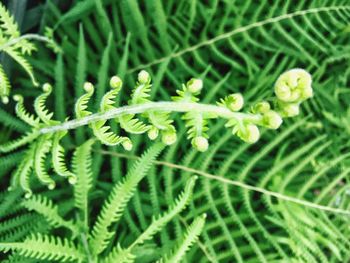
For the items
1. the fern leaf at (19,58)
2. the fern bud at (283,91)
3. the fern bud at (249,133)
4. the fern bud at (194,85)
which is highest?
the fern leaf at (19,58)

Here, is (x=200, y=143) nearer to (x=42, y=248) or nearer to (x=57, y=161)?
(x=57, y=161)

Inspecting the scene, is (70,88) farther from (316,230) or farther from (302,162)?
(316,230)

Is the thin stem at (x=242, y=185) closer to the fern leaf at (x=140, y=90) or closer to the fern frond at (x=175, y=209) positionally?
the fern frond at (x=175, y=209)

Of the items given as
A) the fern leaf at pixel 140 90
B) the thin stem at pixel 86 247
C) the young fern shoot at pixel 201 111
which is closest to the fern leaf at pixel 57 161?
the young fern shoot at pixel 201 111

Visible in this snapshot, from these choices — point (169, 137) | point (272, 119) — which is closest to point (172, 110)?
point (169, 137)

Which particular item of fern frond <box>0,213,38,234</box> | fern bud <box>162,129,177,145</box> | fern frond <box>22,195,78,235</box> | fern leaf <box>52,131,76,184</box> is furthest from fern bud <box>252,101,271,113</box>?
fern frond <box>0,213,38,234</box>

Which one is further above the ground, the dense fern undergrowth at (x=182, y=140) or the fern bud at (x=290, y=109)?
the dense fern undergrowth at (x=182, y=140)

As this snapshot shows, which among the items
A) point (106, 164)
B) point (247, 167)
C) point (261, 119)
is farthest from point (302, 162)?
point (261, 119)
